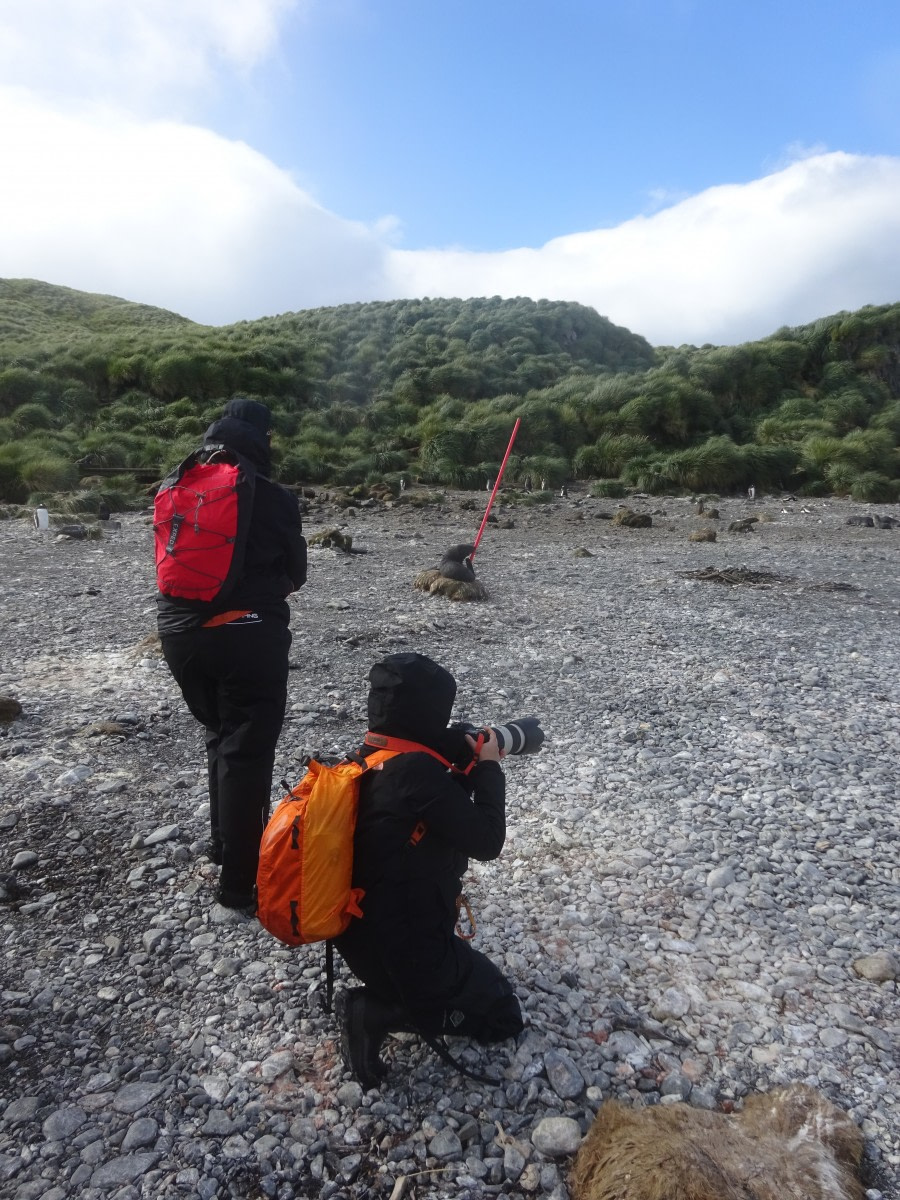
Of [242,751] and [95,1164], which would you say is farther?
[242,751]

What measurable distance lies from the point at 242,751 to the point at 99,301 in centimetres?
6053

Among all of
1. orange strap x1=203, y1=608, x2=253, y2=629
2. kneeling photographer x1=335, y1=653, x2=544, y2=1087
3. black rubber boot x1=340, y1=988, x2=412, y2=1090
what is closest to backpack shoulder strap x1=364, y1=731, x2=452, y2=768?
kneeling photographer x1=335, y1=653, x2=544, y2=1087

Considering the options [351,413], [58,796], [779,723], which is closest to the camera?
[58,796]

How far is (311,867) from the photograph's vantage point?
8.18 ft

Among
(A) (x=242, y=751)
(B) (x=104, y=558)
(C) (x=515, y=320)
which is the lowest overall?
(B) (x=104, y=558)

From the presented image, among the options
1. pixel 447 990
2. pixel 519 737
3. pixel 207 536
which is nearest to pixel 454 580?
pixel 207 536

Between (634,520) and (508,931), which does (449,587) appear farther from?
(634,520)

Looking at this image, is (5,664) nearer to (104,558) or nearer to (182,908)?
(182,908)

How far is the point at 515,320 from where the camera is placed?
138 ft

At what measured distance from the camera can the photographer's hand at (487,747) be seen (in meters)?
2.81

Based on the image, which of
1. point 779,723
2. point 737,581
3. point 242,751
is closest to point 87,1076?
point 242,751

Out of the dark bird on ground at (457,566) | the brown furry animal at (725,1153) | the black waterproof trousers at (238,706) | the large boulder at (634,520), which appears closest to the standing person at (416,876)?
the brown furry animal at (725,1153)

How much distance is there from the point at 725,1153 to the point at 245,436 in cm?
292

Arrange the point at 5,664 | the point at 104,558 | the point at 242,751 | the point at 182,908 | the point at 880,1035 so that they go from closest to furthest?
the point at 880,1035
the point at 242,751
the point at 182,908
the point at 5,664
the point at 104,558
